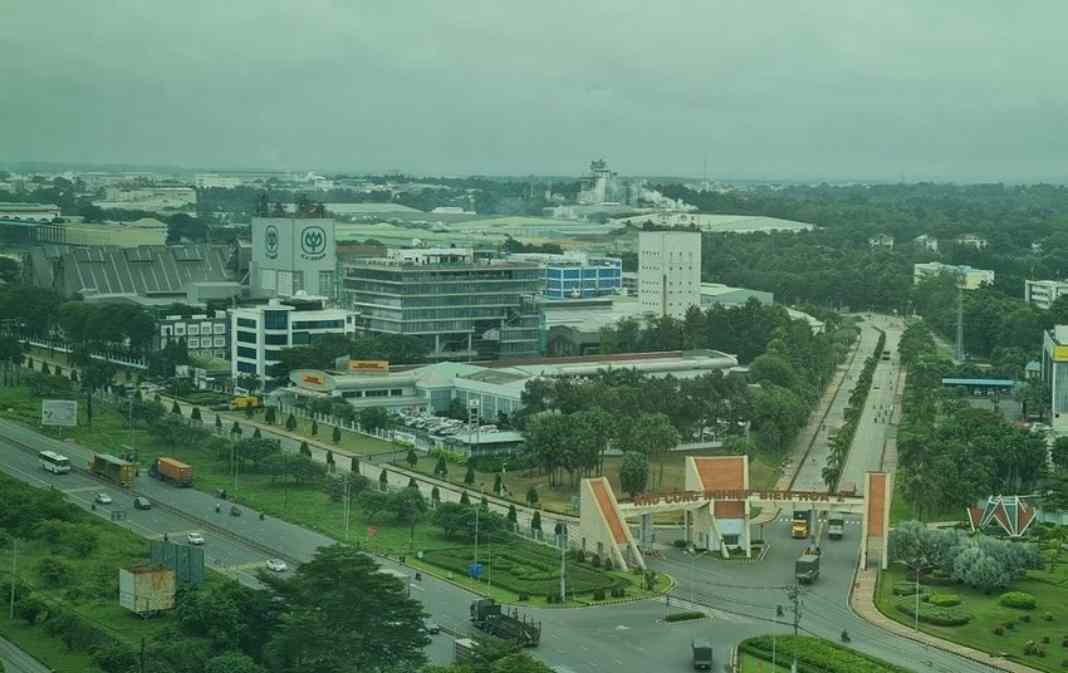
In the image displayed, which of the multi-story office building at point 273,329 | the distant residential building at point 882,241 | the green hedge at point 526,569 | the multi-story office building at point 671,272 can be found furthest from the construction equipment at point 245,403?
the distant residential building at point 882,241

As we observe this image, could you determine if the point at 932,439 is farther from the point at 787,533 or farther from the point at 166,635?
the point at 166,635

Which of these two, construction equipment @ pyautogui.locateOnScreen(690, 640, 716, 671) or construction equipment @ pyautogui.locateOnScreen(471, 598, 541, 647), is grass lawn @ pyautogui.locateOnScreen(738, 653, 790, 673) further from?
construction equipment @ pyautogui.locateOnScreen(471, 598, 541, 647)

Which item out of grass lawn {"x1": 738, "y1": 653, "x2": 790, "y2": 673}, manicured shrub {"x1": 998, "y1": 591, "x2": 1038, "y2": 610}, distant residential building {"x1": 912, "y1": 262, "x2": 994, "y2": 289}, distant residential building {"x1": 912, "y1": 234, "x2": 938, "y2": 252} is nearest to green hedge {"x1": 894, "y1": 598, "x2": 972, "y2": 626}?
manicured shrub {"x1": 998, "y1": 591, "x2": 1038, "y2": 610}

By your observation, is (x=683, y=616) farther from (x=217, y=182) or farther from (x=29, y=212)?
(x=29, y=212)

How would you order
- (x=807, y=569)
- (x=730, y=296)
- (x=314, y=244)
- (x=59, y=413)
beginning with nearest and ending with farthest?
(x=807, y=569), (x=59, y=413), (x=314, y=244), (x=730, y=296)

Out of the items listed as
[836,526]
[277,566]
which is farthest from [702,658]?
[836,526]

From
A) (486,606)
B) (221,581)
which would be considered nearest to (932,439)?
(486,606)
